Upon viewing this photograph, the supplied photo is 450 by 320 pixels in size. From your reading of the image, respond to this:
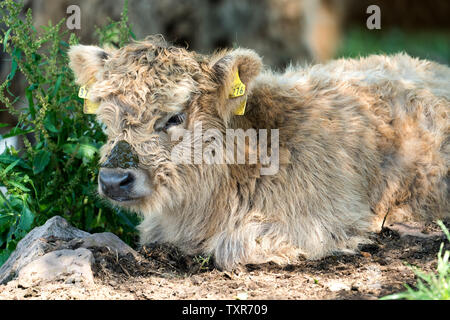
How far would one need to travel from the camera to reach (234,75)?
5.38 m

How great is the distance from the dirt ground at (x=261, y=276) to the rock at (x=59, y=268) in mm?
70

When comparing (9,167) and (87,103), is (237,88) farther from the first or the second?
(9,167)

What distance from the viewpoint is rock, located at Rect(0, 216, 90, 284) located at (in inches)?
198

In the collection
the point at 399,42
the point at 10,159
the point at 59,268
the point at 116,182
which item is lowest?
the point at 59,268

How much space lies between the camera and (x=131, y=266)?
5172 millimetres

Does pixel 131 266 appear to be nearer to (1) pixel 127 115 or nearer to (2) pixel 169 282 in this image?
(2) pixel 169 282

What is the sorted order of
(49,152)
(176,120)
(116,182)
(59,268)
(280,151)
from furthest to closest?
(49,152) < (280,151) < (176,120) < (116,182) < (59,268)

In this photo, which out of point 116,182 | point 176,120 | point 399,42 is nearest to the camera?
point 116,182

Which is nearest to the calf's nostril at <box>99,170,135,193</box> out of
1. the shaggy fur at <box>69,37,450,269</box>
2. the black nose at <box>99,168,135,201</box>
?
the black nose at <box>99,168,135,201</box>

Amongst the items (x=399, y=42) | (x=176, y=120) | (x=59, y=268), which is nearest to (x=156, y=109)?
(x=176, y=120)

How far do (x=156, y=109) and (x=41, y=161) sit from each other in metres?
1.72

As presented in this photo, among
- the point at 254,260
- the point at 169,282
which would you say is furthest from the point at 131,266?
the point at 254,260

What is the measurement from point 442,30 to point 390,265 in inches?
471

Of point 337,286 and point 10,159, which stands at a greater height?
point 10,159
